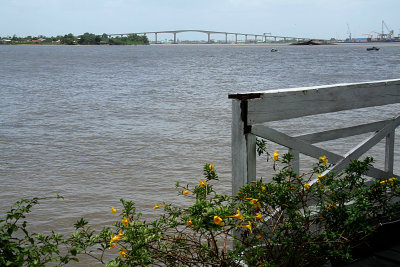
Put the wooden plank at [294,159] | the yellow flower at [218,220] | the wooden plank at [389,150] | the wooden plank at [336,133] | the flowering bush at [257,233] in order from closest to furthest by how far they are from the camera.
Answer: the yellow flower at [218,220]
the flowering bush at [257,233]
the wooden plank at [294,159]
the wooden plank at [336,133]
the wooden plank at [389,150]

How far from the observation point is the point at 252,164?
2877mm

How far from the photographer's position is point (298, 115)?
303 centimetres

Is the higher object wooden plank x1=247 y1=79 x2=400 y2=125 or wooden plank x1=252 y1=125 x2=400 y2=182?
wooden plank x1=247 y1=79 x2=400 y2=125

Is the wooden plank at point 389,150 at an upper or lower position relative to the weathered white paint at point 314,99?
lower

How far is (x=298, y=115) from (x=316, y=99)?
0.63 ft

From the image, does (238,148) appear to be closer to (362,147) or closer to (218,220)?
(218,220)

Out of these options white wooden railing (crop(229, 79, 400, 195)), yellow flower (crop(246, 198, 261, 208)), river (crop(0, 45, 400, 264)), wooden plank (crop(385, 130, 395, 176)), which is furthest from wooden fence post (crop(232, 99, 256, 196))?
river (crop(0, 45, 400, 264))

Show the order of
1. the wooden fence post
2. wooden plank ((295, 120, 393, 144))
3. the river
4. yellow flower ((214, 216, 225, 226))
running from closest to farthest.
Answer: yellow flower ((214, 216, 225, 226)), the wooden fence post, wooden plank ((295, 120, 393, 144)), the river

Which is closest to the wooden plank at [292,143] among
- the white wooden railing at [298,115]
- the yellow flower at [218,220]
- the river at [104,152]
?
the white wooden railing at [298,115]

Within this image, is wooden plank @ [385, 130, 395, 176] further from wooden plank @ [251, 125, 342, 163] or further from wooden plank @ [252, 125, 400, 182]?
wooden plank @ [251, 125, 342, 163]

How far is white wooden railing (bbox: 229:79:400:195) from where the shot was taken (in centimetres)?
280

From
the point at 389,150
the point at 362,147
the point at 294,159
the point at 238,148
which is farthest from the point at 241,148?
the point at 389,150

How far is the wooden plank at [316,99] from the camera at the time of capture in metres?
2.83

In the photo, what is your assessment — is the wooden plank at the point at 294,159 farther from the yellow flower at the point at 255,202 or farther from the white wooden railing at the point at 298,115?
the yellow flower at the point at 255,202
